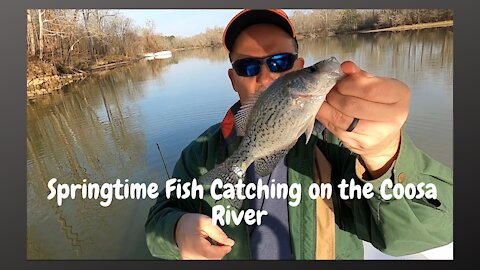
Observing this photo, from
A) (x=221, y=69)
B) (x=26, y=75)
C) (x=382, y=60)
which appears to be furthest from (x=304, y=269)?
(x=26, y=75)

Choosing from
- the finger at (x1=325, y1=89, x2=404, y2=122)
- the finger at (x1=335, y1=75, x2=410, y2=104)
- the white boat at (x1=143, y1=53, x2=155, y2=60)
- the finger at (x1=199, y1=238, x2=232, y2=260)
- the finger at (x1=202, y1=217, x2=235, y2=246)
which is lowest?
the finger at (x1=199, y1=238, x2=232, y2=260)

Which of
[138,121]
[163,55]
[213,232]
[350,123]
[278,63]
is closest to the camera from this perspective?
[350,123]

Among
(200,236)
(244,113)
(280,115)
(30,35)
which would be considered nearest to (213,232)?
(200,236)

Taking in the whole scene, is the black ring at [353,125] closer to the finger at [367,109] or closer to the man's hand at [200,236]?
the finger at [367,109]

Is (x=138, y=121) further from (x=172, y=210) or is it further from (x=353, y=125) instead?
(x=353, y=125)

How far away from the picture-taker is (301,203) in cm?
271

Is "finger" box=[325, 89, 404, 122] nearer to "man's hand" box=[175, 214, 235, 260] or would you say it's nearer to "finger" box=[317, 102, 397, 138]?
"finger" box=[317, 102, 397, 138]

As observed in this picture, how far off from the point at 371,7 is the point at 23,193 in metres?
3.34

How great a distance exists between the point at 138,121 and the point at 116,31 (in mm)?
885

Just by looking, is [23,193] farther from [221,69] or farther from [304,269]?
[304,269]

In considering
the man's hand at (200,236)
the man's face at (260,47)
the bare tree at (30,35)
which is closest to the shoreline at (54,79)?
the bare tree at (30,35)

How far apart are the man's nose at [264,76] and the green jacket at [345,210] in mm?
419

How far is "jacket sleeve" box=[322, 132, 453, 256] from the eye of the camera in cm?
210

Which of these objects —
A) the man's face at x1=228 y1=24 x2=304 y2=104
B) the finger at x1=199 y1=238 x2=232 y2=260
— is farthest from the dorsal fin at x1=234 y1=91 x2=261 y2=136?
the finger at x1=199 y1=238 x2=232 y2=260
